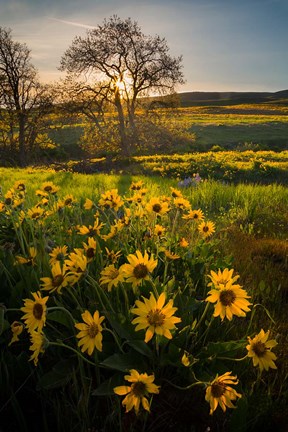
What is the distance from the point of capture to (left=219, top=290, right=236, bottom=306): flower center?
4.75ft

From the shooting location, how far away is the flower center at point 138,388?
1281 mm

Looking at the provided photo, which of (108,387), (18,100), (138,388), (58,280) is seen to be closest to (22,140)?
(18,100)

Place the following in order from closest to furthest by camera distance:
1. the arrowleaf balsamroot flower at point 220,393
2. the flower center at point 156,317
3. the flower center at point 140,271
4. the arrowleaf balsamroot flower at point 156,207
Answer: the arrowleaf balsamroot flower at point 220,393 < the flower center at point 156,317 < the flower center at point 140,271 < the arrowleaf balsamroot flower at point 156,207

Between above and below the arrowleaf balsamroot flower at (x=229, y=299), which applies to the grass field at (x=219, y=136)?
below

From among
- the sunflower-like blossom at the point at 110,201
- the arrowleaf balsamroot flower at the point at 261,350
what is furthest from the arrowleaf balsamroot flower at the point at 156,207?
the arrowleaf balsamroot flower at the point at 261,350

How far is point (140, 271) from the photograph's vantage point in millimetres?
1596

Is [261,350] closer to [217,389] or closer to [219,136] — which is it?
[217,389]

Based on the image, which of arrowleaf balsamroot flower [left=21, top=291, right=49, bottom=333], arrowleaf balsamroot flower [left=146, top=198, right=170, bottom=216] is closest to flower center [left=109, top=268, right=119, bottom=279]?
arrowleaf balsamroot flower [left=21, top=291, right=49, bottom=333]

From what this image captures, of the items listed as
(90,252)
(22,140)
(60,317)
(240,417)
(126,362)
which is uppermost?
(90,252)

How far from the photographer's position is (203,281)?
8.59 feet

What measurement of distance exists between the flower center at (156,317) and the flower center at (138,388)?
208 millimetres

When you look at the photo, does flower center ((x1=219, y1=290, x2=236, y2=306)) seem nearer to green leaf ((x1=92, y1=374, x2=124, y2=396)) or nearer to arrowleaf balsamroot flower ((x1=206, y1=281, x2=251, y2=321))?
arrowleaf balsamroot flower ((x1=206, y1=281, x2=251, y2=321))

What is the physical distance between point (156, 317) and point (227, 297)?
30 centimetres

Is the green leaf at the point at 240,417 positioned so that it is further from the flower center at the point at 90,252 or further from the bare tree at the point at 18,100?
the bare tree at the point at 18,100
